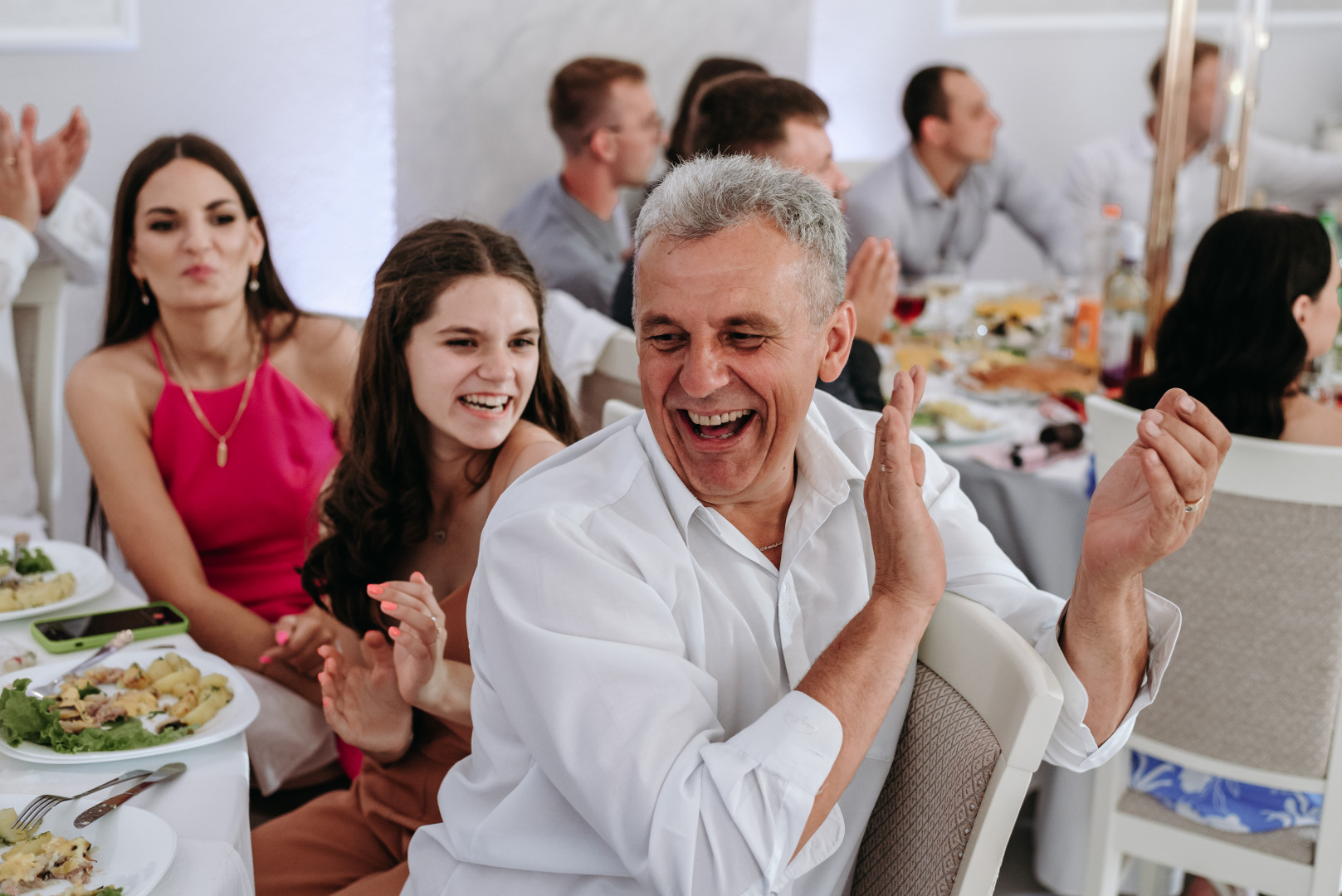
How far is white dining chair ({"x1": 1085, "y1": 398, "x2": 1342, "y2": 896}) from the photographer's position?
1524mm

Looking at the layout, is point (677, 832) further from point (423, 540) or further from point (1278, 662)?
point (1278, 662)

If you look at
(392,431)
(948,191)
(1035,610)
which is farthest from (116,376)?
(948,191)

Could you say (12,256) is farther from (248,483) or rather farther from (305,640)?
(305,640)

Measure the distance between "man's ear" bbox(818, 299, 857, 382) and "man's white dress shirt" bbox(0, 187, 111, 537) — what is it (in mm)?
1802

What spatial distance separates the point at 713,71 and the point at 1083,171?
7.44 feet

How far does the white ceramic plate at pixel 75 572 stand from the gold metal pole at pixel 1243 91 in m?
2.60

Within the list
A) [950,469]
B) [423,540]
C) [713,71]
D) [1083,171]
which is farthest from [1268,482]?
[1083,171]

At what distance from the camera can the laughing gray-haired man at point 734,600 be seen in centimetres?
92

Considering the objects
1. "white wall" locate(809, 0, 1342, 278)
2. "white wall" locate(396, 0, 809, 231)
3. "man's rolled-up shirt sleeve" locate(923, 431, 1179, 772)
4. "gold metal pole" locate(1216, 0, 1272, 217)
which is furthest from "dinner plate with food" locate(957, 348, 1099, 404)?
"white wall" locate(809, 0, 1342, 278)

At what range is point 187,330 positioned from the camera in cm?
218

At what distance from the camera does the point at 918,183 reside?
4203mm

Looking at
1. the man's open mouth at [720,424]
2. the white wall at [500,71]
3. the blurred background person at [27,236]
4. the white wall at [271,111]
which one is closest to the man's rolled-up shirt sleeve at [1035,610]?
the man's open mouth at [720,424]

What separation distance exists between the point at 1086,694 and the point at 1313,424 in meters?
1.02

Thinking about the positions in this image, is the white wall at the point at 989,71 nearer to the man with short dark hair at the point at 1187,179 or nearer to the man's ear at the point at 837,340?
the man with short dark hair at the point at 1187,179
